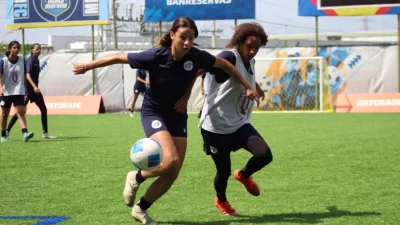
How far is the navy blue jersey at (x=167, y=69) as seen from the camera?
6.98 m

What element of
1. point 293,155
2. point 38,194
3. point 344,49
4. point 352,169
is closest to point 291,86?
point 344,49

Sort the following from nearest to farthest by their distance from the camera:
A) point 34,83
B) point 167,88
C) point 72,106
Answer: point 167,88
point 34,83
point 72,106

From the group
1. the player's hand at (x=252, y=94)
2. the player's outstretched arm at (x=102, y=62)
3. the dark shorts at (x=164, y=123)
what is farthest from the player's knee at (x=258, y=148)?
the player's outstretched arm at (x=102, y=62)

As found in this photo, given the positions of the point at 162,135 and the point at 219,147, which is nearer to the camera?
the point at 162,135

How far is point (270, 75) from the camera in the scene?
3045 cm

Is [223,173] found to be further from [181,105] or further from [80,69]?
[80,69]

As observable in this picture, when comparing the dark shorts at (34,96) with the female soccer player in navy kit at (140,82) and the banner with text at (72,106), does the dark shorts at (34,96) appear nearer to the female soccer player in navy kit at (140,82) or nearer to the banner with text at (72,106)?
the female soccer player in navy kit at (140,82)

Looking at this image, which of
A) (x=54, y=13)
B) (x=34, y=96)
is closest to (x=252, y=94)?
(x=34, y=96)

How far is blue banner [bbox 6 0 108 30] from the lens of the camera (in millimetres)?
31578

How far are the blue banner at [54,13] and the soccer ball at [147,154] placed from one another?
82.3 ft

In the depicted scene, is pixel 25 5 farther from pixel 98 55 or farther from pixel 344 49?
pixel 344 49

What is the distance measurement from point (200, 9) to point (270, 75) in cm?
390

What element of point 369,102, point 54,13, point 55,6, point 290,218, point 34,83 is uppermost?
point 55,6

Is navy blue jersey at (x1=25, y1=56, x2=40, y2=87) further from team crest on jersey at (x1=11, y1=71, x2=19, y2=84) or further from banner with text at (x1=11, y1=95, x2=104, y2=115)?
banner with text at (x1=11, y1=95, x2=104, y2=115)
